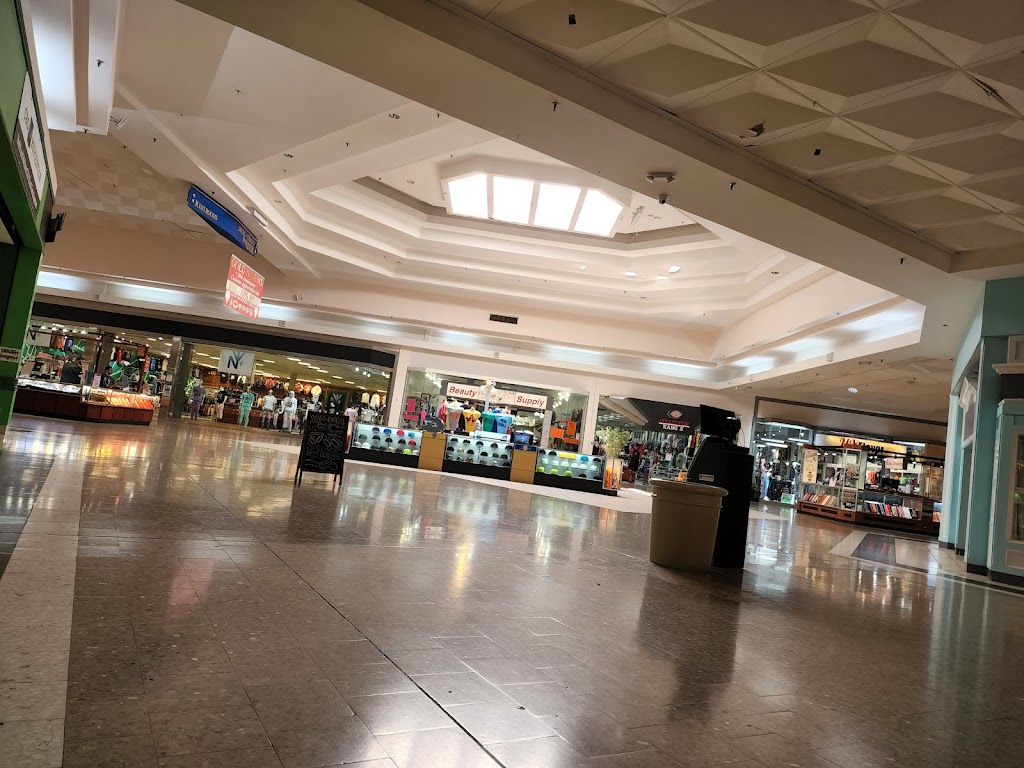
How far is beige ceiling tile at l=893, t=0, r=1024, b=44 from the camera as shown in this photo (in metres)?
4.27

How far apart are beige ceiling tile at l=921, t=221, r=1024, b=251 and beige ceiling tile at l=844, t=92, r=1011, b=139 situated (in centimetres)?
235

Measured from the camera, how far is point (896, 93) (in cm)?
527

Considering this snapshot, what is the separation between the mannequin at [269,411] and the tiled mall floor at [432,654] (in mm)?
18355

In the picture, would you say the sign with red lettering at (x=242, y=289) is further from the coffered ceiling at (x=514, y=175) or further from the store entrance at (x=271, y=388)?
the store entrance at (x=271, y=388)

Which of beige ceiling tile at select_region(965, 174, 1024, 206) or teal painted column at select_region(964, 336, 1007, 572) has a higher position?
beige ceiling tile at select_region(965, 174, 1024, 206)

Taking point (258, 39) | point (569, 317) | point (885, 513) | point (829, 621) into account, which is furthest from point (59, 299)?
point (885, 513)

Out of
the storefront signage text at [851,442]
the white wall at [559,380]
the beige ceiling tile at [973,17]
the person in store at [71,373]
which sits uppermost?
the beige ceiling tile at [973,17]

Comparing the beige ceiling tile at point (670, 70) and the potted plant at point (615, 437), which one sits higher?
the beige ceiling tile at point (670, 70)

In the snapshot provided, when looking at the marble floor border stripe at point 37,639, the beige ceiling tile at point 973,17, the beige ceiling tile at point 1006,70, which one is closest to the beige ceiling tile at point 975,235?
the beige ceiling tile at point 1006,70

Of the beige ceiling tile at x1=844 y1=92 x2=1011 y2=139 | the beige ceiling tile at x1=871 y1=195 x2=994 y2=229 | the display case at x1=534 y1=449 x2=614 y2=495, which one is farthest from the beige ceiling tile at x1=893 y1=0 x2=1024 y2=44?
the display case at x1=534 y1=449 x2=614 y2=495

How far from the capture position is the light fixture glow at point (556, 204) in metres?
11.8

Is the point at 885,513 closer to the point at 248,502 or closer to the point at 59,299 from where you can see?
the point at 248,502

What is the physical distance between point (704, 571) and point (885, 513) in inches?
638

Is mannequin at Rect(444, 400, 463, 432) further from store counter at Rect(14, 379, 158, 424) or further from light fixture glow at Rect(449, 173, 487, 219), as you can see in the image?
store counter at Rect(14, 379, 158, 424)
